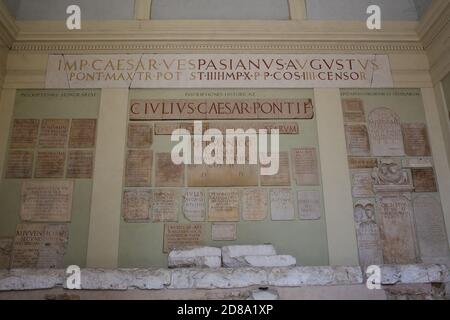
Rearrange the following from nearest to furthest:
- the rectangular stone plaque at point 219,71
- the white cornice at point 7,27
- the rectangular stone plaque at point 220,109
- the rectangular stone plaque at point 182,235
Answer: the rectangular stone plaque at point 182,235 → the white cornice at point 7,27 → the rectangular stone plaque at point 220,109 → the rectangular stone plaque at point 219,71

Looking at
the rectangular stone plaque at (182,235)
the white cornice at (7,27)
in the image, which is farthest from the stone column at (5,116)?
the rectangular stone plaque at (182,235)

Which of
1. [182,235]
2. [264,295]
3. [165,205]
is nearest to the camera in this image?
[264,295]

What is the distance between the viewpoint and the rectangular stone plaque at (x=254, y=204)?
4875 millimetres

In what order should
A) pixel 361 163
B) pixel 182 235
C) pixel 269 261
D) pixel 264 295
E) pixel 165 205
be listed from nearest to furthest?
pixel 264 295, pixel 269 261, pixel 182 235, pixel 165 205, pixel 361 163

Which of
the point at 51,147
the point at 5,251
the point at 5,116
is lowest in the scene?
the point at 5,251

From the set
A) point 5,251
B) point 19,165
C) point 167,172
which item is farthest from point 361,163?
point 5,251

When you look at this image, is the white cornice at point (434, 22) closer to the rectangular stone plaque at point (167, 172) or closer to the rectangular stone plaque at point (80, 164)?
the rectangular stone plaque at point (167, 172)

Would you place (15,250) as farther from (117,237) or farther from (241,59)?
(241,59)

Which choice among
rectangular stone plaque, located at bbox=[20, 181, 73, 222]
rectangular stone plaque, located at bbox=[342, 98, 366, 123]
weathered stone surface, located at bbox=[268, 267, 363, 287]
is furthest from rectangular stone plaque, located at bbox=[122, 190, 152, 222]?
rectangular stone plaque, located at bbox=[342, 98, 366, 123]

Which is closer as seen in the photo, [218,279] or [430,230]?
[218,279]

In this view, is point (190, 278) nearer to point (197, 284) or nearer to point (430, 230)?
point (197, 284)

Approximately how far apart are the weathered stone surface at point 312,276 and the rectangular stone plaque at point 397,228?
1352mm

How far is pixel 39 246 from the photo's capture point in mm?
4699

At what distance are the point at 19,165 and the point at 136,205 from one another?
1667 millimetres
